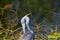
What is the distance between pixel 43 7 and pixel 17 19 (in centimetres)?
140

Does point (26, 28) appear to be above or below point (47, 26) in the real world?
above

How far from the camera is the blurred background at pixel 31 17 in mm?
3611

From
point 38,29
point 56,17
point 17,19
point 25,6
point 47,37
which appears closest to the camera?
point 47,37

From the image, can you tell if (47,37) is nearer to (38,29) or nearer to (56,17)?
(38,29)

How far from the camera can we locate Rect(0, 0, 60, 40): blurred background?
3.61 meters

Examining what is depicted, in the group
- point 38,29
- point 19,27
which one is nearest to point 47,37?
point 38,29

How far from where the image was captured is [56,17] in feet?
15.4

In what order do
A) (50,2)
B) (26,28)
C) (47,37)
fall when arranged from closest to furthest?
(26,28) → (47,37) → (50,2)

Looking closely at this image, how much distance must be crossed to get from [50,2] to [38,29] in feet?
6.09

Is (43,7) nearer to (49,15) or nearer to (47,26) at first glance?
(49,15)

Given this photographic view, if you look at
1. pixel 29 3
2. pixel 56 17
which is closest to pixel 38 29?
pixel 56 17

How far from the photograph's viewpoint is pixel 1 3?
478 centimetres

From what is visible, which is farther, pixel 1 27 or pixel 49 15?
pixel 49 15

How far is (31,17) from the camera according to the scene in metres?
3.79
